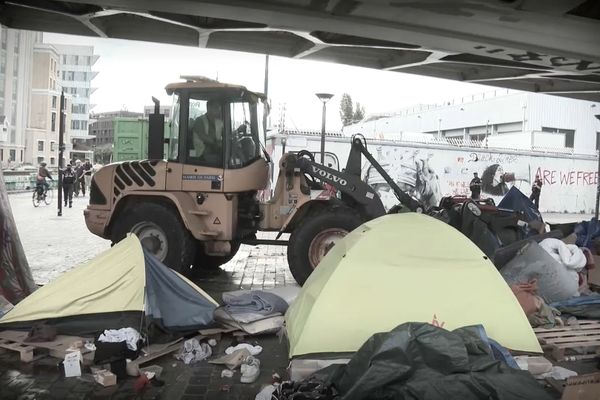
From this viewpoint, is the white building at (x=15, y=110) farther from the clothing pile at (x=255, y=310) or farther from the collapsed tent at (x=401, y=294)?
the collapsed tent at (x=401, y=294)

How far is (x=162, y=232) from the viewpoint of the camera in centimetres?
759

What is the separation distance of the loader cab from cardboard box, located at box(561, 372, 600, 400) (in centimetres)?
518

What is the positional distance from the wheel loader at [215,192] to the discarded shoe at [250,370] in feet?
9.02

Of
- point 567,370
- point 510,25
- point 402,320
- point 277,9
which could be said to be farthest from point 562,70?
point 402,320

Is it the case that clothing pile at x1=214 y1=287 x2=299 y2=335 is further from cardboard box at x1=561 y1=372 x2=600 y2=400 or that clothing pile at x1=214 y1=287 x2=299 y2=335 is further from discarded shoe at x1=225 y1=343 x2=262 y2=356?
cardboard box at x1=561 y1=372 x2=600 y2=400

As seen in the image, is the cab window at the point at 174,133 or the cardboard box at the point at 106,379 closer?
the cardboard box at the point at 106,379

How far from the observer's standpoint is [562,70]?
33.2ft

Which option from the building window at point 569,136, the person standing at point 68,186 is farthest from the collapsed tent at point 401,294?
the building window at point 569,136

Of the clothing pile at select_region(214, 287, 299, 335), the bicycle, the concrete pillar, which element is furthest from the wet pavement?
the bicycle

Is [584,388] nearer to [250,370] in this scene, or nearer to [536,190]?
[250,370]

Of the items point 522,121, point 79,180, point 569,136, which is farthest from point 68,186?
point 569,136

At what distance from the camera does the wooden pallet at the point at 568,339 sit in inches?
200

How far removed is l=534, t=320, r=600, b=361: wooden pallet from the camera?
5.08 metres

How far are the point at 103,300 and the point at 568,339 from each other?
453cm
